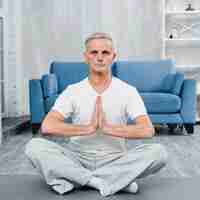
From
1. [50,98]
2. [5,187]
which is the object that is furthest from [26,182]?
[50,98]

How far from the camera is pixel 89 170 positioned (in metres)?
2.24

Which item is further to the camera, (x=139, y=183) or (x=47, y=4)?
(x=47, y=4)

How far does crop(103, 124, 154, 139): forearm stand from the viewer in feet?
6.82

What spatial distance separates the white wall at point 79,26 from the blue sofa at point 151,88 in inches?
28.7

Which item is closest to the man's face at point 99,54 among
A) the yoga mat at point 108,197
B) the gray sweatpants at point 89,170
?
the gray sweatpants at point 89,170

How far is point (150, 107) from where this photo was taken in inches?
195

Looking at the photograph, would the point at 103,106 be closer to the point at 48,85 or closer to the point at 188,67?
the point at 48,85

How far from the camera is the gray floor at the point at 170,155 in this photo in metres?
3.04

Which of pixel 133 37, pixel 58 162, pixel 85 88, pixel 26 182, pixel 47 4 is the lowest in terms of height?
pixel 26 182

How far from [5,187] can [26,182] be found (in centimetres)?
15

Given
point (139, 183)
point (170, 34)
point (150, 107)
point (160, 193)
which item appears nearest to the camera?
point (160, 193)

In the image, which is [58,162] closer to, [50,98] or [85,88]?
[85,88]

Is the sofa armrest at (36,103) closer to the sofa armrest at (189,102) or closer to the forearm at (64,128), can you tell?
the sofa armrest at (189,102)

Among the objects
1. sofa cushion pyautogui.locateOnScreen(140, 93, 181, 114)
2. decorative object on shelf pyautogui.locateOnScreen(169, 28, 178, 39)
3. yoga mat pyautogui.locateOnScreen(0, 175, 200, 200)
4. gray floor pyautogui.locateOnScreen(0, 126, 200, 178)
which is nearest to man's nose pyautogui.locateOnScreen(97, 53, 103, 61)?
yoga mat pyautogui.locateOnScreen(0, 175, 200, 200)
